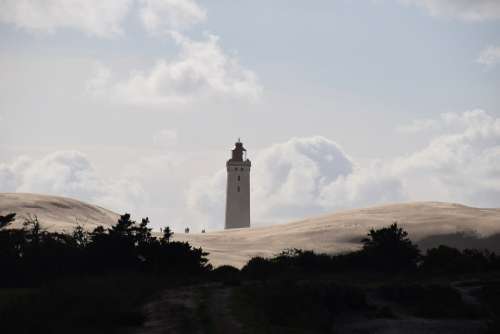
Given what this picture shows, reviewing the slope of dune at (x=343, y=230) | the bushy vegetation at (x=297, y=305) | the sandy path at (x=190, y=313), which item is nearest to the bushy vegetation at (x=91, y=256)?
the sandy path at (x=190, y=313)

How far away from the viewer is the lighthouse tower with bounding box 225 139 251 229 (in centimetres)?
11175

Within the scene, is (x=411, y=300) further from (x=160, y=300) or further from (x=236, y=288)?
(x=160, y=300)

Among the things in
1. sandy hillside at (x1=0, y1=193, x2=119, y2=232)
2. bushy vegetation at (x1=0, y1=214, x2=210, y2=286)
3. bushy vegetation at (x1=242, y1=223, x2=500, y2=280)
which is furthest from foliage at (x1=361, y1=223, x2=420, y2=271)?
sandy hillside at (x1=0, y1=193, x2=119, y2=232)

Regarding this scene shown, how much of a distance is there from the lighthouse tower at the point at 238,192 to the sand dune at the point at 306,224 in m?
6.48

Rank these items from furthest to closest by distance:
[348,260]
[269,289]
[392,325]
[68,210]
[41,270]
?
1. [68,210]
2. [348,260]
3. [41,270]
4. [269,289]
5. [392,325]

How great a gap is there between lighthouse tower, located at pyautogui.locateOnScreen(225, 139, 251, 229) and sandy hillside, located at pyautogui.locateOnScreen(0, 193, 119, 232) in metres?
14.1

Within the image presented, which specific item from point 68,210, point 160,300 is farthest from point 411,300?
point 68,210

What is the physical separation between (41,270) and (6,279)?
1.71m

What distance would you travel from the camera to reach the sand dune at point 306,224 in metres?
82.4

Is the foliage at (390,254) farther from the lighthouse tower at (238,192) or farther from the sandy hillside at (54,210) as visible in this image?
the lighthouse tower at (238,192)

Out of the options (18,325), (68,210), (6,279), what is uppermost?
(68,210)

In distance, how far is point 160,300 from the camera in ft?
105

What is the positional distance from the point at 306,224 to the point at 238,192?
13.9 m

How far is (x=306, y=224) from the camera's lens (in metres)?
100
